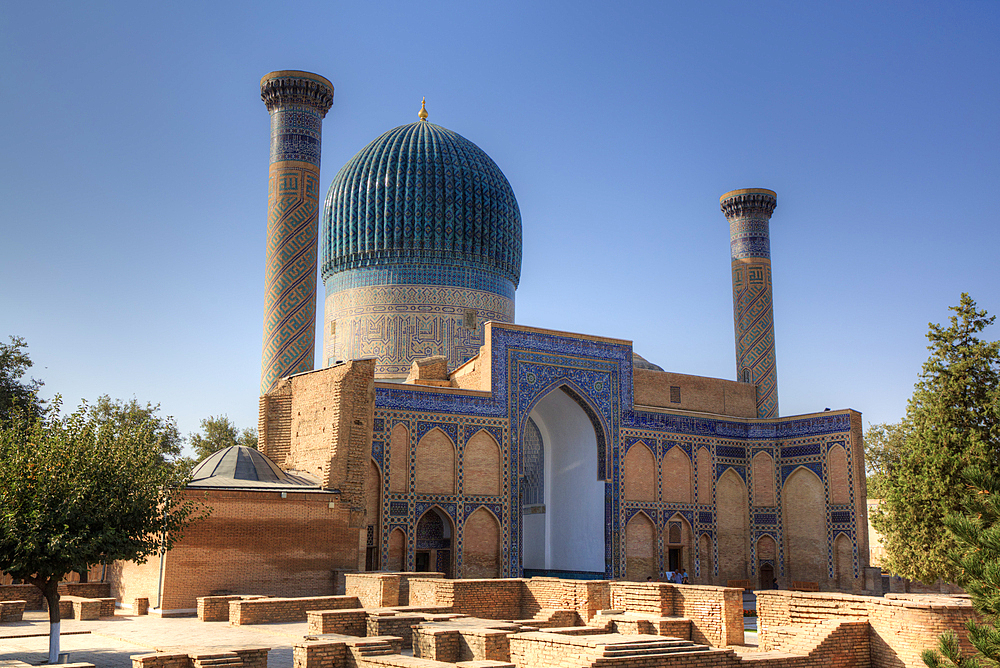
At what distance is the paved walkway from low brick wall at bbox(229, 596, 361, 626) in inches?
9.5

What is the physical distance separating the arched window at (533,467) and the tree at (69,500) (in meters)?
12.5

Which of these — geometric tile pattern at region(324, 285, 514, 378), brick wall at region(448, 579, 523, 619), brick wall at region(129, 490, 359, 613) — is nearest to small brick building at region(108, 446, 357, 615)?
brick wall at region(129, 490, 359, 613)

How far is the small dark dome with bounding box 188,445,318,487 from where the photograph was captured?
1587 centimetres

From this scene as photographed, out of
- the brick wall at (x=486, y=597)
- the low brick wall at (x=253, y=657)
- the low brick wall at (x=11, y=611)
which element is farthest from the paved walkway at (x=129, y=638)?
the brick wall at (x=486, y=597)

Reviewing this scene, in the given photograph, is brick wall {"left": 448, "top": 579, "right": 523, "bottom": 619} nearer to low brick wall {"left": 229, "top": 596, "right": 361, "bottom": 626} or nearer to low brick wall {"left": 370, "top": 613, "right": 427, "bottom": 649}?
low brick wall {"left": 229, "top": 596, "right": 361, "bottom": 626}

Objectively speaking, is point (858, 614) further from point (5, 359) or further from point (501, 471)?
point (5, 359)

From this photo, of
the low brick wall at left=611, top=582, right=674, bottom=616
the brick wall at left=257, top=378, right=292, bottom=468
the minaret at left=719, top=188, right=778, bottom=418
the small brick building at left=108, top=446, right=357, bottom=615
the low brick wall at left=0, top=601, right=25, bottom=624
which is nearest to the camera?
the low brick wall at left=0, top=601, right=25, bottom=624

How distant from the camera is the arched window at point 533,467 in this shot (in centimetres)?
2205

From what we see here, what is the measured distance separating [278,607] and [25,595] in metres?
4.10

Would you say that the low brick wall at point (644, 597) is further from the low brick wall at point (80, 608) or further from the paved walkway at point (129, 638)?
the low brick wall at point (80, 608)

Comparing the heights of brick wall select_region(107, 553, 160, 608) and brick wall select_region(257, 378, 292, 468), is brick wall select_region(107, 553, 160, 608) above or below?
below

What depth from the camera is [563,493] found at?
21.4 m

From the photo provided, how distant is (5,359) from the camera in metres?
20.5

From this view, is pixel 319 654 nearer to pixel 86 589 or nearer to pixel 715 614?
pixel 715 614
